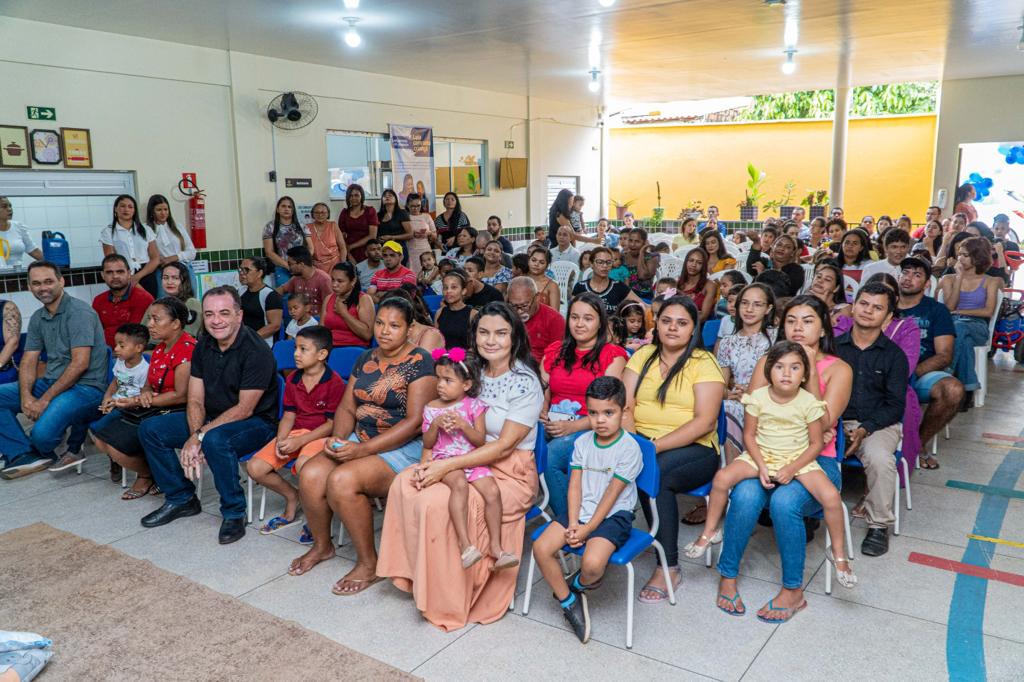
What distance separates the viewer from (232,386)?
411 centimetres

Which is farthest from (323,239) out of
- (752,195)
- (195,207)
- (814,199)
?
(814,199)

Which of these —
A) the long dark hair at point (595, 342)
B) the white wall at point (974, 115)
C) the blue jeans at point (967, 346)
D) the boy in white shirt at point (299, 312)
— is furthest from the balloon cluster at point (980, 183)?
the boy in white shirt at point (299, 312)

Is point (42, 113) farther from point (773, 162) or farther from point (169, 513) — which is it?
point (773, 162)

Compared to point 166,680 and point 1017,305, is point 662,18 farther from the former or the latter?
point 166,680

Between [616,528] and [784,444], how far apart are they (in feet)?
2.80

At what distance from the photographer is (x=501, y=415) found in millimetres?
3322

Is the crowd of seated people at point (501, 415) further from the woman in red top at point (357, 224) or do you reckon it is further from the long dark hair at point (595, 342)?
the woman in red top at point (357, 224)

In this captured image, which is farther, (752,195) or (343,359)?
(752,195)

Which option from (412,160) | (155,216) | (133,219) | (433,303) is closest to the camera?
(433,303)

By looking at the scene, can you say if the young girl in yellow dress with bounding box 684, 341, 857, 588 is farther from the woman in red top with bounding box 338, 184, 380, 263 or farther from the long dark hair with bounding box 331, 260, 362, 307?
the woman in red top with bounding box 338, 184, 380, 263

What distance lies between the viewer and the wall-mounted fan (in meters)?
8.36

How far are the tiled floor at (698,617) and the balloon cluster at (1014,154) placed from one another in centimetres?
962

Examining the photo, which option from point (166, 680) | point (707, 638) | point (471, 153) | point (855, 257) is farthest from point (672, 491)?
point (471, 153)

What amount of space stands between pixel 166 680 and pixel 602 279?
413 centimetres
